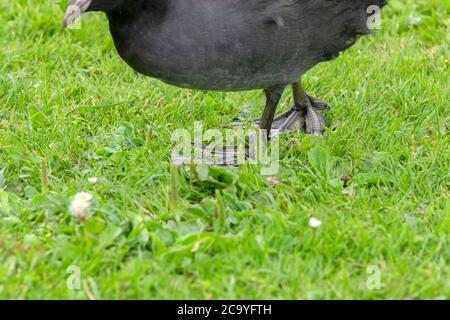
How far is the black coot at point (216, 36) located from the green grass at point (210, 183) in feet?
1.52

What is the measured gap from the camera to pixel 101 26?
5.66 m

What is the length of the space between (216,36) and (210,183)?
2.26ft

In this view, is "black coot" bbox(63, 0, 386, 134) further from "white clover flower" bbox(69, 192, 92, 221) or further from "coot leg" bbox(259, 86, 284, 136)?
"white clover flower" bbox(69, 192, 92, 221)

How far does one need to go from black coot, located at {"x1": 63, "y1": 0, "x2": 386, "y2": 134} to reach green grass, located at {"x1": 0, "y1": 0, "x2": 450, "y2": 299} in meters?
0.46

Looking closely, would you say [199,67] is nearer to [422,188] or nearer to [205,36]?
[205,36]

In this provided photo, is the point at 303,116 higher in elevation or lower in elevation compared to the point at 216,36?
lower

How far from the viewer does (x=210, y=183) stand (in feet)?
13.3

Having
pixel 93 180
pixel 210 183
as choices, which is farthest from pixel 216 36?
pixel 93 180

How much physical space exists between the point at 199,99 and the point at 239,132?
1.50 feet

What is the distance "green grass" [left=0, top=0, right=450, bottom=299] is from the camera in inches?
133

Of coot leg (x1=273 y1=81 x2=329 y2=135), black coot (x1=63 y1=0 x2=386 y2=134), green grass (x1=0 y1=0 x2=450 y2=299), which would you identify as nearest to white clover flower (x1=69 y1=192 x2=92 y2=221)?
green grass (x1=0 y1=0 x2=450 y2=299)

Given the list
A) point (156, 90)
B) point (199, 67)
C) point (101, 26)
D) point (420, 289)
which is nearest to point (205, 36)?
point (199, 67)

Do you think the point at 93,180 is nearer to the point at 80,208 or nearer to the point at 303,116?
the point at 80,208
